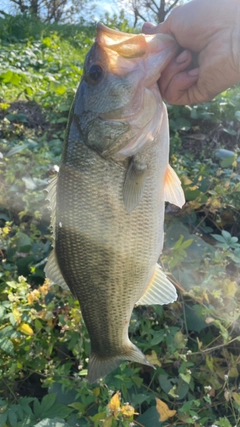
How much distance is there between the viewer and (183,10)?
179 centimetres

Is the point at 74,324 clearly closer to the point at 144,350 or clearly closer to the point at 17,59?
the point at 144,350

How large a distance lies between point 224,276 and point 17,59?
5976 millimetres

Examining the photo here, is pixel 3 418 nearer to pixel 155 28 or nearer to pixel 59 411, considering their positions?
pixel 59 411

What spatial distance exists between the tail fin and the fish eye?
1.10 m

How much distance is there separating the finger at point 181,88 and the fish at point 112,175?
117 mm

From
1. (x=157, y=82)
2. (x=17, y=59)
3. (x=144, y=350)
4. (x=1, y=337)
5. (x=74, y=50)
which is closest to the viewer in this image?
(x=157, y=82)

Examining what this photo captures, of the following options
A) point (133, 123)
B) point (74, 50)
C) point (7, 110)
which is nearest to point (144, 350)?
point (133, 123)

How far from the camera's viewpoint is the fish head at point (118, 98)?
1.62m

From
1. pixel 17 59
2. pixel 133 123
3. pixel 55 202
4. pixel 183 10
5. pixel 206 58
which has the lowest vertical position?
pixel 17 59

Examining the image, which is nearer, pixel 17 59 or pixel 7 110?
pixel 7 110

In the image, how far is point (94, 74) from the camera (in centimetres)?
166

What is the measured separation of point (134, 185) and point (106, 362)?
29.9 inches

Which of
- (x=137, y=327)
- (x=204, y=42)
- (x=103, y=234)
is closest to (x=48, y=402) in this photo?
(x=137, y=327)

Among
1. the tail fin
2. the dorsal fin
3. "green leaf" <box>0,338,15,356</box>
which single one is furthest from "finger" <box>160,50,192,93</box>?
"green leaf" <box>0,338,15,356</box>
